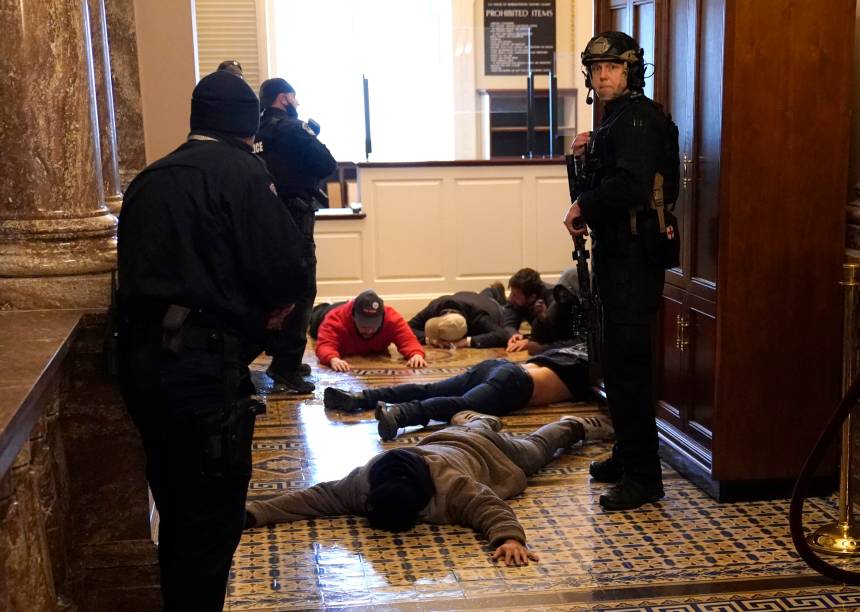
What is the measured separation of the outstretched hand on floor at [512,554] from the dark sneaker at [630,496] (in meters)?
0.57

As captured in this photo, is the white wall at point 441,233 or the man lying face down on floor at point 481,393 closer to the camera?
A: the man lying face down on floor at point 481,393

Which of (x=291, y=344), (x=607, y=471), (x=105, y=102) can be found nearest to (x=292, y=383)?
(x=291, y=344)

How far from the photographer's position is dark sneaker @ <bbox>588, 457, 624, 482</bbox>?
438cm

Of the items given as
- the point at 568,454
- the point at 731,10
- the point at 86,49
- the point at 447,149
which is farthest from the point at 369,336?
the point at 86,49

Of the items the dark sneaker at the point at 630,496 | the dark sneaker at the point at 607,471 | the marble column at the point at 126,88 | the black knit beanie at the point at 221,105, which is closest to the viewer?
the black knit beanie at the point at 221,105

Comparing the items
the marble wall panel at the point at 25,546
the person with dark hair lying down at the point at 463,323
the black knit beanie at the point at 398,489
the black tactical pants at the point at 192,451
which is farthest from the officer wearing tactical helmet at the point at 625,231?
the person with dark hair lying down at the point at 463,323

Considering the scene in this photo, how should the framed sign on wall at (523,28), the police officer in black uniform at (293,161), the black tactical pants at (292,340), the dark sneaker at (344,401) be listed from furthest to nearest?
the framed sign on wall at (523,28)
the black tactical pants at (292,340)
the police officer in black uniform at (293,161)
the dark sneaker at (344,401)

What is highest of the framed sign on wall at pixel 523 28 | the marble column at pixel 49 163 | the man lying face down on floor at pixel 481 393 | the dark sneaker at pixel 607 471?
the framed sign on wall at pixel 523 28

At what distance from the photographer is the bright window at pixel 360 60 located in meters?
12.0

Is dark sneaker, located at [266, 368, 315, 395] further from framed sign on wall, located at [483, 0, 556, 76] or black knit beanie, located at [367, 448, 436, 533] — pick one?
framed sign on wall, located at [483, 0, 556, 76]

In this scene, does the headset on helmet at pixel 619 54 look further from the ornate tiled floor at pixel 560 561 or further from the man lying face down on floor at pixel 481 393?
the man lying face down on floor at pixel 481 393

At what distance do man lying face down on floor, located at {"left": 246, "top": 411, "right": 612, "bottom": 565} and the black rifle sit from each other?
0.53 m

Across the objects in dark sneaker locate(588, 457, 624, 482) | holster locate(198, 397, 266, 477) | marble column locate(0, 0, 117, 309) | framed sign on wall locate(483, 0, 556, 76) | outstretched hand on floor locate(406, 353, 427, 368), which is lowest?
outstretched hand on floor locate(406, 353, 427, 368)

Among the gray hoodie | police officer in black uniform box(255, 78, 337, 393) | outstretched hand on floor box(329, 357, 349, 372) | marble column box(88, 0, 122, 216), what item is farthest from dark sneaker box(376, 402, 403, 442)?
marble column box(88, 0, 122, 216)
